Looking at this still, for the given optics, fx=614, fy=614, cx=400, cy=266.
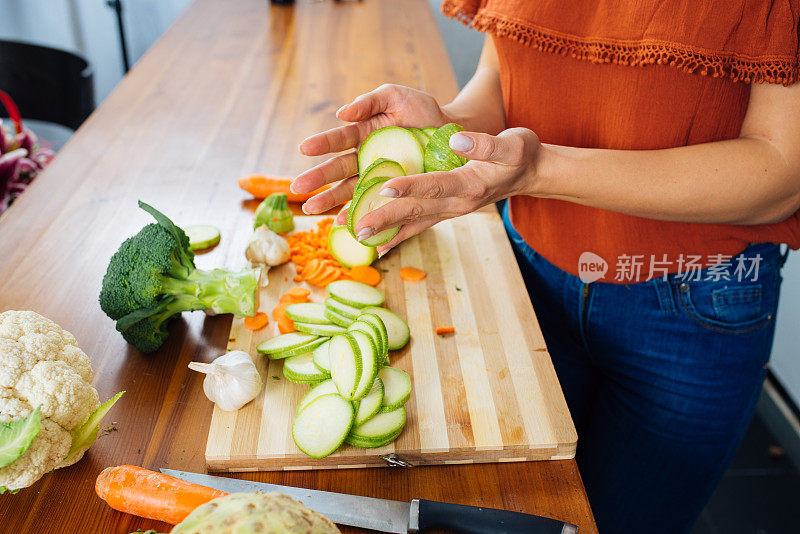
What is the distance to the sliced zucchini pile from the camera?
108 centimetres

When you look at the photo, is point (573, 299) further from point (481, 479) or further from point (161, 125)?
point (161, 125)

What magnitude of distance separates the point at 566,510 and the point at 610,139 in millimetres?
801

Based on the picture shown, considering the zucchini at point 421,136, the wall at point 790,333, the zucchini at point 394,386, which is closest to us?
the zucchini at point 394,386

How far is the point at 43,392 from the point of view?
0.97 meters

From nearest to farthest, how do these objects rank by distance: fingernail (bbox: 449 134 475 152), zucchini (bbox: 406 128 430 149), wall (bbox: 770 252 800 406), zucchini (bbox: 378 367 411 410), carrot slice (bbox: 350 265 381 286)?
fingernail (bbox: 449 134 475 152), zucchini (bbox: 378 367 411 410), zucchini (bbox: 406 128 430 149), carrot slice (bbox: 350 265 381 286), wall (bbox: 770 252 800 406)

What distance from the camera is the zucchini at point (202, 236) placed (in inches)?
62.8

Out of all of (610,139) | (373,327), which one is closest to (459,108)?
(610,139)

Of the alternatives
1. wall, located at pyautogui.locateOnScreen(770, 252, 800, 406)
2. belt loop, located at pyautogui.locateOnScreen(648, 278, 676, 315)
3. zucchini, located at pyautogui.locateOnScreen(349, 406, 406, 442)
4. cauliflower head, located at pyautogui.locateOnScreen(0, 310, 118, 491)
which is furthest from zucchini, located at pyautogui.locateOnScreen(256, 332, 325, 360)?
wall, located at pyautogui.locateOnScreen(770, 252, 800, 406)

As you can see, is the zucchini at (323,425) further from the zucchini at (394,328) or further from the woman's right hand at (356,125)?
the woman's right hand at (356,125)

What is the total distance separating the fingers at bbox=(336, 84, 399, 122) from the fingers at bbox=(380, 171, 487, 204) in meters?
0.35

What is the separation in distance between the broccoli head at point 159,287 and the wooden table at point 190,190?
2.8 inches

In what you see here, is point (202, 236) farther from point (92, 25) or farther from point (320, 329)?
point (92, 25)

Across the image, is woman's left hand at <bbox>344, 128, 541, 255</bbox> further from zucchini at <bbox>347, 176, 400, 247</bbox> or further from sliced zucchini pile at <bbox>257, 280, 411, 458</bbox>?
sliced zucchini pile at <bbox>257, 280, 411, 458</bbox>

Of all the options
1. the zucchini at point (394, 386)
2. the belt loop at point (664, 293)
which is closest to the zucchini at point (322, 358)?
the zucchini at point (394, 386)
